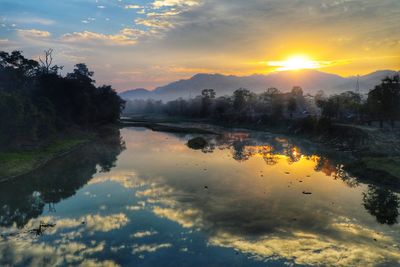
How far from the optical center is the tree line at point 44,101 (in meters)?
62.1

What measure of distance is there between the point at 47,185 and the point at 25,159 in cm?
1417

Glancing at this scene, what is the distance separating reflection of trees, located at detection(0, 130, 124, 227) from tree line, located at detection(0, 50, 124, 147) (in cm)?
950

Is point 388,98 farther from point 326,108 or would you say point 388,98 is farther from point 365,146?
point 326,108

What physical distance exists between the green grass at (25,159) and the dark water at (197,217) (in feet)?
8.48

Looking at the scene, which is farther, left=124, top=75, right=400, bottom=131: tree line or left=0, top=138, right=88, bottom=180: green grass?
left=124, top=75, right=400, bottom=131: tree line

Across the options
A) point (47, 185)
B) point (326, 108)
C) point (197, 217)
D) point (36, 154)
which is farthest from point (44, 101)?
point (326, 108)

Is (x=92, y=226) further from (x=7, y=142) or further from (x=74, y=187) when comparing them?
(x=7, y=142)

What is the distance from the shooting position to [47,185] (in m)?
46.1

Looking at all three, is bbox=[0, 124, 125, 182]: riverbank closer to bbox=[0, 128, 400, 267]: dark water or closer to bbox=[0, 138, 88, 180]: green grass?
bbox=[0, 138, 88, 180]: green grass

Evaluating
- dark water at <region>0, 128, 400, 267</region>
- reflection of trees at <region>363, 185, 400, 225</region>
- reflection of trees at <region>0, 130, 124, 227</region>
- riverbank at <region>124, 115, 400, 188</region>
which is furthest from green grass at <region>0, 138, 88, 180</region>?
riverbank at <region>124, 115, 400, 188</region>

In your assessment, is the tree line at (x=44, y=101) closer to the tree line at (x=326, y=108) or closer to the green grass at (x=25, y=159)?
the green grass at (x=25, y=159)

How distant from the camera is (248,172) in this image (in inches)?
2073

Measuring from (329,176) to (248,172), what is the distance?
39.0ft

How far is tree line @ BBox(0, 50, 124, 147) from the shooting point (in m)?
62.1
